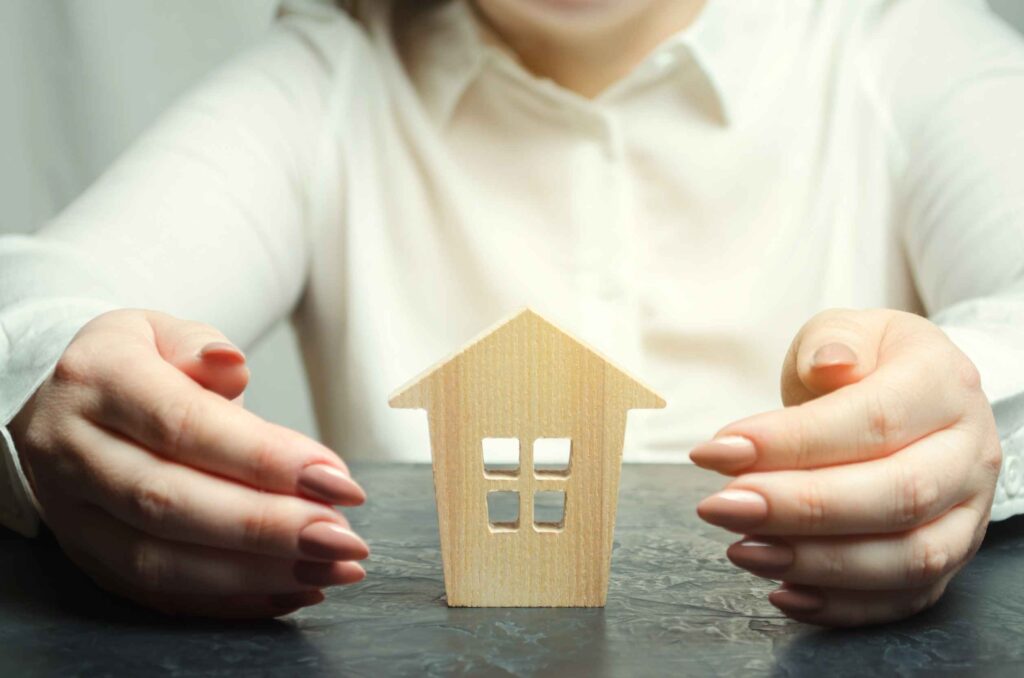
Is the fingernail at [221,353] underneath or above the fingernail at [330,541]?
above

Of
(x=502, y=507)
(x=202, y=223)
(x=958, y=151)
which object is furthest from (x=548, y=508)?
(x=958, y=151)

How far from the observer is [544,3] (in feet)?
3.74

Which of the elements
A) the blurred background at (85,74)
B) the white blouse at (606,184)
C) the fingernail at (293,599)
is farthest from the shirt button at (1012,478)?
the blurred background at (85,74)

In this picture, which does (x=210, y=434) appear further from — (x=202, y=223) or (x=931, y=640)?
(x=202, y=223)

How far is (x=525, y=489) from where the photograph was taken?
643 millimetres

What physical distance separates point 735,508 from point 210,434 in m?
0.26

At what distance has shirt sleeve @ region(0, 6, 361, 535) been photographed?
761 mm

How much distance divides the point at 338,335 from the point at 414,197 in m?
0.18

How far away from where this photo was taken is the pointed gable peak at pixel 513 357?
1.99 ft

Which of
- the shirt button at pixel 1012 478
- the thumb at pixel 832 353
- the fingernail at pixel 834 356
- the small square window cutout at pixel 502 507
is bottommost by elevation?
the small square window cutout at pixel 502 507

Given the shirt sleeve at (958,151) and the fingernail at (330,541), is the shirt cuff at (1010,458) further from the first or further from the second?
the fingernail at (330,541)

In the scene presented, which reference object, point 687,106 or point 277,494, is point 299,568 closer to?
point 277,494

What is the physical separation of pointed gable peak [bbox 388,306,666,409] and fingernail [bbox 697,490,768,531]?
7 centimetres

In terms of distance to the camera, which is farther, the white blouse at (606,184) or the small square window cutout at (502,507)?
the white blouse at (606,184)
